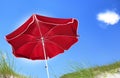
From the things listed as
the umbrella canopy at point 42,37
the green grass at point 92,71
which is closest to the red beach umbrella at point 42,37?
the umbrella canopy at point 42,37

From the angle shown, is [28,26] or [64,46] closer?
[28,26]

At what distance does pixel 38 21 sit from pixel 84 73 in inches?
93.4

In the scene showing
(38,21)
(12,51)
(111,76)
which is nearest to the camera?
(38,21)

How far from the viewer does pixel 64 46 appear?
1273 cm

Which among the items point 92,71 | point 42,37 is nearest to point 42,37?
point 42,37

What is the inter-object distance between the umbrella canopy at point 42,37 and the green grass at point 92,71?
809mm

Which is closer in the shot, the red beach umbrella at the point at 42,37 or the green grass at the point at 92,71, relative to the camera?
the red beach umbrella at the point at 42,37

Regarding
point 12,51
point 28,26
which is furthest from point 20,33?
point 12,51

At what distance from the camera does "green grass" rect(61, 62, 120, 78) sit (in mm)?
13023

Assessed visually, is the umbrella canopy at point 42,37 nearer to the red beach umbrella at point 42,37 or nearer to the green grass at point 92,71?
the red beach umbrella at point 42,37

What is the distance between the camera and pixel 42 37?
40.0 feet

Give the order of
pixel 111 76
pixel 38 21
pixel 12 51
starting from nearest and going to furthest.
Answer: pixel 38 21 < pixel 12 51 < pixel 111 76

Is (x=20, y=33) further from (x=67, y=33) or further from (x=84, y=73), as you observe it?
(x=84, y=73)

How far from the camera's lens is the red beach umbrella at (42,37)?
458 inches
